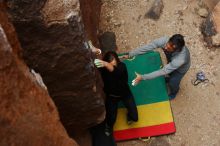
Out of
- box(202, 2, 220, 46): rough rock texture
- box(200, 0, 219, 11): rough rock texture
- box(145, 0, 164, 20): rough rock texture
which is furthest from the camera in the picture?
box(200, 0, 219, 11): rough rock texture

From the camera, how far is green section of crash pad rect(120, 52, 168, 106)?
20.0ft

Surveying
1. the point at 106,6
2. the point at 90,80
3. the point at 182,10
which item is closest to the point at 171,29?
the point at 182,10

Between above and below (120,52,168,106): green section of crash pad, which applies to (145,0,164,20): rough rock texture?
above

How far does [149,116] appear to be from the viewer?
600cm

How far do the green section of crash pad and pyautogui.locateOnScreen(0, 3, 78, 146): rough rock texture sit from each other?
299 cm

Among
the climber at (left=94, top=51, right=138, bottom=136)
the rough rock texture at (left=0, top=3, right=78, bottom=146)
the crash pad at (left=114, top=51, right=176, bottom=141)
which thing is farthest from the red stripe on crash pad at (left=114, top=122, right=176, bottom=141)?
the rough rock texture at (left=0, top=3, right=78, bottom=146)

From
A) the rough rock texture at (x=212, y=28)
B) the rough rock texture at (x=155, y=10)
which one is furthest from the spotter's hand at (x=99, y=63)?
the rough rock texture at (x=212, y=28)

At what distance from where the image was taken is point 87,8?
5426 millimetres

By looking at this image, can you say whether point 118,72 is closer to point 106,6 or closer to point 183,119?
point 183,119

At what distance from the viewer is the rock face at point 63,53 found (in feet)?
13.1

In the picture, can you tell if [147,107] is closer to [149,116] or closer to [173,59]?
[149,116]

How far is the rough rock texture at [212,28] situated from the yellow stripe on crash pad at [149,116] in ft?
4.13

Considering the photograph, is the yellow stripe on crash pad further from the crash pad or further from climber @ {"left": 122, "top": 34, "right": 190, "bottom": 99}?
climber @ {"left": 122, "top": 34, "right": 190, "bottom": 99}

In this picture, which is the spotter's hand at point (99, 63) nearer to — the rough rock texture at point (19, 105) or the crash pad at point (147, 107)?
the crash pad at point (147, 107)
